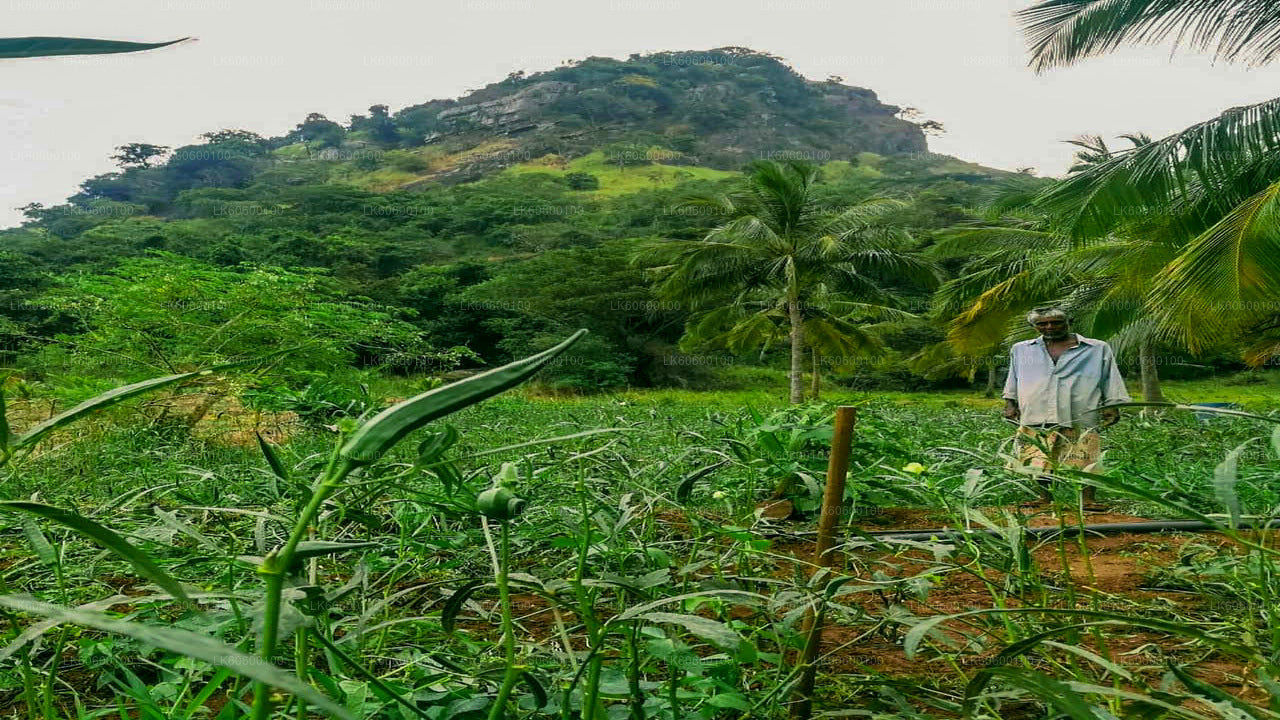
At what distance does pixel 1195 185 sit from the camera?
6.70m

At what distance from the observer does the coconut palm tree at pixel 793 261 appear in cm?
1638

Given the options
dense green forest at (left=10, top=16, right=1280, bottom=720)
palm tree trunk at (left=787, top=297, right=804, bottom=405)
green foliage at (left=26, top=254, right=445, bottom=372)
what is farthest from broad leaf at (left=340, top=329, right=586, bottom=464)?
palm tree trunk at (left=787, top=297, right=804, bottom=405)

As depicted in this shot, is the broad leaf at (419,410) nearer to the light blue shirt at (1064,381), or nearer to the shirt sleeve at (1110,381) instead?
the light blue shirt at (1064,381)

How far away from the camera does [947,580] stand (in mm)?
1486

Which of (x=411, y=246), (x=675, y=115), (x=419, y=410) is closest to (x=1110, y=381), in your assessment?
(x=419, y=410)

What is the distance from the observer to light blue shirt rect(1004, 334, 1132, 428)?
139 inches

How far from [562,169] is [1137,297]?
51740mm

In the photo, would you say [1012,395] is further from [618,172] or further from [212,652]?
[618,172]

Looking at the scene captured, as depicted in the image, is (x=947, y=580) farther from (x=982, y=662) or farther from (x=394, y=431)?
(x=394, y=431)

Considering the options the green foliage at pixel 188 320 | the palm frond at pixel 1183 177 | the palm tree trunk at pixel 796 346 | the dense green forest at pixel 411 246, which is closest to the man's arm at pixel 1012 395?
the palm frond at pixel 1183 177

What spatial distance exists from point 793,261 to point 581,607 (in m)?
16.3

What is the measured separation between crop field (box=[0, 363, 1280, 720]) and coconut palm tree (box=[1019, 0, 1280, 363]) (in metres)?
3.69

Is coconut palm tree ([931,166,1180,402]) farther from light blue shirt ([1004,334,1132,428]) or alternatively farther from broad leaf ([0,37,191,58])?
broad leaf ([0,37,191,58])

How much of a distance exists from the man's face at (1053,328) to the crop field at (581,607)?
1857mm
